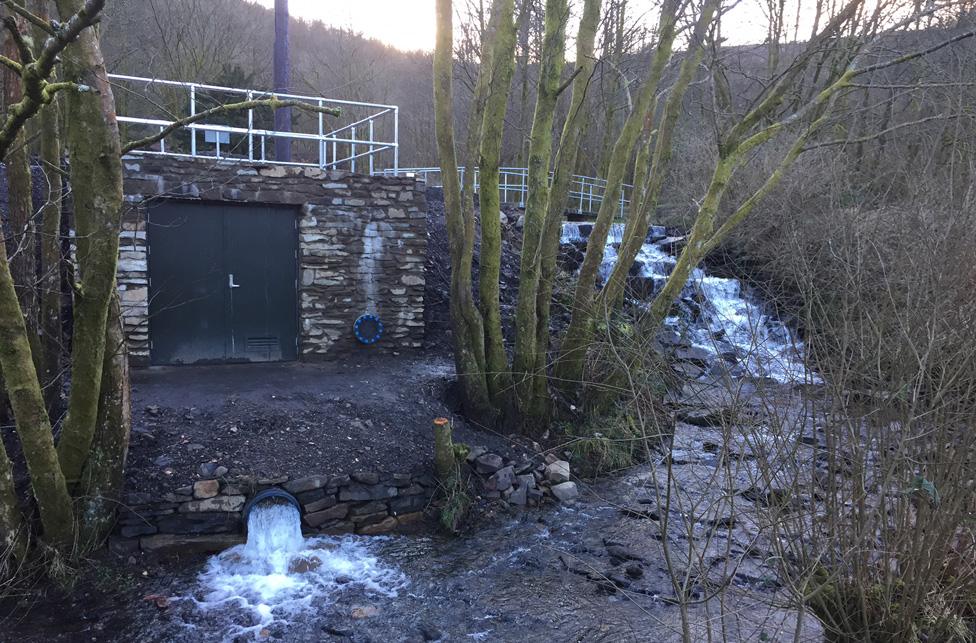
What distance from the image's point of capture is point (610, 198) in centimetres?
888

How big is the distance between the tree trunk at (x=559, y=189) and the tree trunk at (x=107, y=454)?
4462 millimetres

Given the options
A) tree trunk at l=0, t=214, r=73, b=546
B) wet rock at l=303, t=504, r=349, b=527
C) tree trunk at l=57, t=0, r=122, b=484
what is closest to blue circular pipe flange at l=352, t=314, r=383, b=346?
wet rock at l=303, t=504, r=349, b=527

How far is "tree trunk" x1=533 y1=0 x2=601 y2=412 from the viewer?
8156 millimetres

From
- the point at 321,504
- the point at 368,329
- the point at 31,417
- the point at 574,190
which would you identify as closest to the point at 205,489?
the point at 321,504

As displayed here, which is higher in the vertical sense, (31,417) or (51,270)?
(51,270)

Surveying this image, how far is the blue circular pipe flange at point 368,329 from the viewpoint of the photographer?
9602 millimetres

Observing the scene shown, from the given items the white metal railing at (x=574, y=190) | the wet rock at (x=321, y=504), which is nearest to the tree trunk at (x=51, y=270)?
the wet rock at (x=321, y=504)

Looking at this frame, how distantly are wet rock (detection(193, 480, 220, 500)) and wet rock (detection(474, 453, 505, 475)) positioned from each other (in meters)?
2.62

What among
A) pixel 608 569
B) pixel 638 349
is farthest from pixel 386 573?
pixel 638 349

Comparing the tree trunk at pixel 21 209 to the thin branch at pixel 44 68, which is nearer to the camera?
the thin branch at pixel 44 68

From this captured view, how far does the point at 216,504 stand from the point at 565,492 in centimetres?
358

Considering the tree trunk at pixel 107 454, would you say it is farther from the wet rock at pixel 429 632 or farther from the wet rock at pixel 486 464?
the wet rock at pixel 486 464

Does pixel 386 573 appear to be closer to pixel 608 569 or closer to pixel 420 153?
pixel 608 569

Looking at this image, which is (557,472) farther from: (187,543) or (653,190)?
(653,190)
